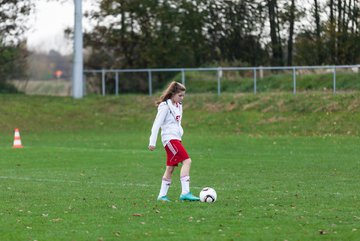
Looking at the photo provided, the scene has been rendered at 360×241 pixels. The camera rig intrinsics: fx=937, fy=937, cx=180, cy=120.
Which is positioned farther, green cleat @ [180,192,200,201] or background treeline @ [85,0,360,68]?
background treeline @ [85,0,360,68]

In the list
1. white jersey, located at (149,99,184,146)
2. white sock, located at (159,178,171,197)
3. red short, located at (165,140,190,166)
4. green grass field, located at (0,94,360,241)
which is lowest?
green grass field, located at (0,94,360,241)

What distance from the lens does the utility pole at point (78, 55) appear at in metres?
45.1

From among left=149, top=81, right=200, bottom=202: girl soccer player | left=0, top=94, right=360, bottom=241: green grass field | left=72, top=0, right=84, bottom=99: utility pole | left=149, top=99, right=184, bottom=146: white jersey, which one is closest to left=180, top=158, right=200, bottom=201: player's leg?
left=149, top=81, right=200, bottom=202: girl soccer player

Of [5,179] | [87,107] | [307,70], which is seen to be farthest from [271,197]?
[87,107]

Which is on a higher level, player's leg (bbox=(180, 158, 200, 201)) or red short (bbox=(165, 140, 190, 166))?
red short (bbox=(165, 140, 190, 166))

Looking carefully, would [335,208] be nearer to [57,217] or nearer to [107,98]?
[57,217]

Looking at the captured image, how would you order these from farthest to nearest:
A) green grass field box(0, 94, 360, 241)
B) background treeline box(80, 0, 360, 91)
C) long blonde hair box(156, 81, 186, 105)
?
background treeline box(80, 0, 360, 91) < long blonde hair box(156, 81, 186, 105) < green grass field box(0, 94, 360, 241)

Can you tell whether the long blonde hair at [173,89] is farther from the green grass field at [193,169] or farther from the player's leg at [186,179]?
the green grass field at [193,169]

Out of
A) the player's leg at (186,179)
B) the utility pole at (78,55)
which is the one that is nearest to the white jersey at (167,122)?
the player's leg at (186,179)

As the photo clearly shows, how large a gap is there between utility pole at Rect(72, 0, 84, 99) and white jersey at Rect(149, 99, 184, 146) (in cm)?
3081

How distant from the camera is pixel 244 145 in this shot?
30.6m

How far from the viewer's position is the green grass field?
11938 mm

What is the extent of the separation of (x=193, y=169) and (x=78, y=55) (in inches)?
957

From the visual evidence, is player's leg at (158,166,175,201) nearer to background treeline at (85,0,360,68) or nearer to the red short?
the red short
